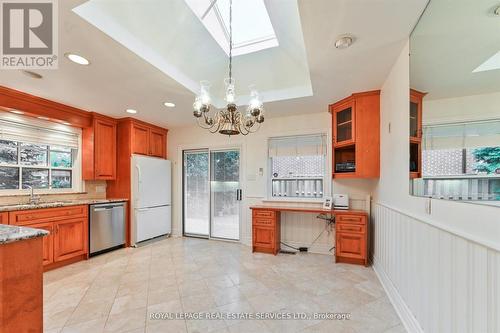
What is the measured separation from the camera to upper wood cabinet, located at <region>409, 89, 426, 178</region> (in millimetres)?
1686

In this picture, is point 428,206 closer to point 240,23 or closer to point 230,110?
point 230,110

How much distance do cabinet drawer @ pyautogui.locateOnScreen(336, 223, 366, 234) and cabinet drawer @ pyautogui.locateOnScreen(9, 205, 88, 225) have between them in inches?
158

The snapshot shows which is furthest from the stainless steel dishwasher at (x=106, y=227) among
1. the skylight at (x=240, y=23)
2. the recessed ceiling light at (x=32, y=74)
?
the skylight at (x=240, y=23)

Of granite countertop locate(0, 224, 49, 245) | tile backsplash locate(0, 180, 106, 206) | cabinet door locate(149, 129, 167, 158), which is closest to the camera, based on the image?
granite countertop locate(0, 224, 49, 245)

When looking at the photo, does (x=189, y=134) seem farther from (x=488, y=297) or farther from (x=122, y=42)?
(x=488, y=297)

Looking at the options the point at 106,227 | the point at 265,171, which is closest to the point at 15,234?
the point at 106,227

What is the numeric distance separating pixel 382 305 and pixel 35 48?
13.7ft

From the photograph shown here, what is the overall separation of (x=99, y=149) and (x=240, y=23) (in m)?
3.31

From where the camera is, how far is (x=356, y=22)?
178 centimetres

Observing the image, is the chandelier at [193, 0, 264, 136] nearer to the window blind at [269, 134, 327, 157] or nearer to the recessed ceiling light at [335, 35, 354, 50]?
the recessed ceiling light at [335, 35, 354, 50]

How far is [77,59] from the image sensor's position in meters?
2.29

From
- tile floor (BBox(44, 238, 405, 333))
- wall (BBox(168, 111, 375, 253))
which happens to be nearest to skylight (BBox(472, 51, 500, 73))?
tile floor (BBox(44, 238, 405, 333))

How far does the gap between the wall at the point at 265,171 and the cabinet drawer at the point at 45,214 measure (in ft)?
6.29

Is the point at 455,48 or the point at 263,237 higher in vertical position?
the point at 455,48
